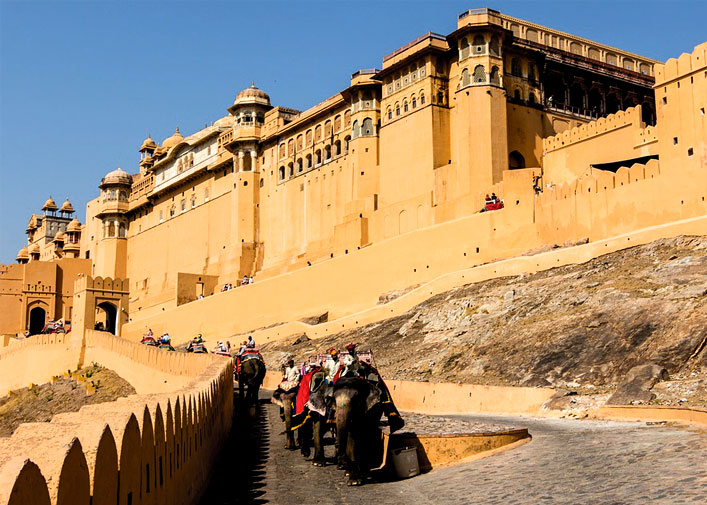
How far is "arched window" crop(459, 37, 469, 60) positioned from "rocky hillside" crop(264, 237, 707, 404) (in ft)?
41.7

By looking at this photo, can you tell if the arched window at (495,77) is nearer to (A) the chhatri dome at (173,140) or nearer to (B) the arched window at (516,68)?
(B) the arched window at (516,68)

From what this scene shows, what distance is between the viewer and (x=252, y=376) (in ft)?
66.0

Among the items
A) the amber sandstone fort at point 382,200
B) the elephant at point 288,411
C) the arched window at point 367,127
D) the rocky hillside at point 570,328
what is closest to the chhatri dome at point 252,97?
the amber sandstone fort at point 382,200

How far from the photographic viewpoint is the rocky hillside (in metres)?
20.3

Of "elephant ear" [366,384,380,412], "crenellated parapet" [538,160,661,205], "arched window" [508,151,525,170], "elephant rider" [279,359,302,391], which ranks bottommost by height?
"elephant ear" [366,384,380,412]

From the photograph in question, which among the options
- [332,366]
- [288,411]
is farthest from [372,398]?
[288,411]

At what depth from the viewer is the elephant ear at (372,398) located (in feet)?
38.3

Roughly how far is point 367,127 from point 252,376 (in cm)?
2818

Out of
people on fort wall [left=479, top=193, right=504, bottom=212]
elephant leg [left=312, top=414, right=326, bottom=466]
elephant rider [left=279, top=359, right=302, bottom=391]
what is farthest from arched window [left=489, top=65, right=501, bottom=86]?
elephant leg [left=312, top=414, right=326, bottom=466]

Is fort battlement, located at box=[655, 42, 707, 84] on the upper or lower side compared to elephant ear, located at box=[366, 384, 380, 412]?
upper

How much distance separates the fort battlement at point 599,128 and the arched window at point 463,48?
488 centimetres

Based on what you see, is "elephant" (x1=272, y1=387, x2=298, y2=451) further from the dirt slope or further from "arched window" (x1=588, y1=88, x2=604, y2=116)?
"arched window" (x1=588, y1=88, x2=604, y2=116)

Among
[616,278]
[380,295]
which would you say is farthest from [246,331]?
[616,278]

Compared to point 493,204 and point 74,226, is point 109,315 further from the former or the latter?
point 74,226
